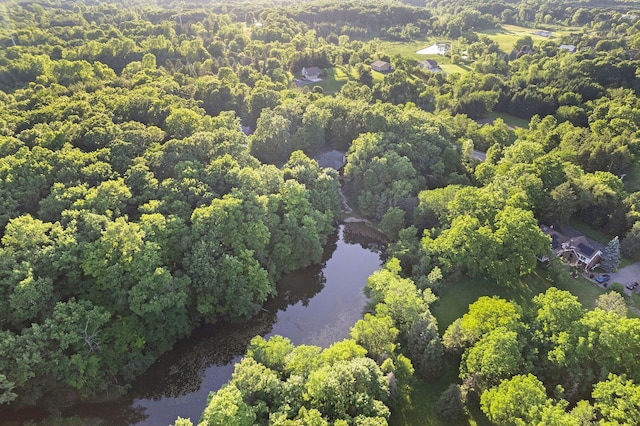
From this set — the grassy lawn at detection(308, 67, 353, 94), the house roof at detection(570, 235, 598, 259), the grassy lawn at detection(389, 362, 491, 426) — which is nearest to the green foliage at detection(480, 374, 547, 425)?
the grassy lawn at detection(389, 362, 491, 426)

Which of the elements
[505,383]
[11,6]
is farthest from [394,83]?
[11,6]

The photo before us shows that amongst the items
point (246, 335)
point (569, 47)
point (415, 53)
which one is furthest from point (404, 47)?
point (246, 335)

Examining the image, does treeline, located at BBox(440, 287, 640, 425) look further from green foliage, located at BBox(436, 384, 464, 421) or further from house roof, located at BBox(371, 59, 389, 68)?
house roof, located at BBox(371, 59, 389, 68)

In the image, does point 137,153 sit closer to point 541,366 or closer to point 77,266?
point 77,266

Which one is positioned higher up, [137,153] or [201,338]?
[137,153]

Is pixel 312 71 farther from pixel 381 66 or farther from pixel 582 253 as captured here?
pixel 582 253

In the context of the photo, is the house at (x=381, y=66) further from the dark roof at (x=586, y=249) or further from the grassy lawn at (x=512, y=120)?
the dark roof at (x=586, y=249)
